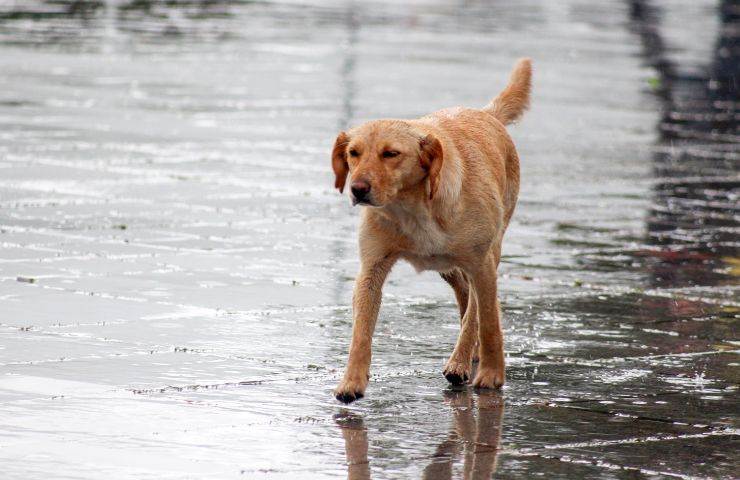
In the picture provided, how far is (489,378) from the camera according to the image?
826cm

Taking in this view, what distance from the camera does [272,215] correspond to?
13.5 meters

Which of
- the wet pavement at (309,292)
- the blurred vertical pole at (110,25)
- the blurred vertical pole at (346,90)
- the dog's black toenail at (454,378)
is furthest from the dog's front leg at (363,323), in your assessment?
the blurred vertical pole at (110,25)

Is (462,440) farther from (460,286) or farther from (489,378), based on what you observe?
(460,286)

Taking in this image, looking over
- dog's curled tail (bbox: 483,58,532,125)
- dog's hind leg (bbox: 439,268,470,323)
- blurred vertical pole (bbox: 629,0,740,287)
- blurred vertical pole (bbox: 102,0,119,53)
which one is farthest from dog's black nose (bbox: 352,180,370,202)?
blurred vertical pole (bbox: 102,0,119,53)

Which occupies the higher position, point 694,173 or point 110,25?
point 694,173

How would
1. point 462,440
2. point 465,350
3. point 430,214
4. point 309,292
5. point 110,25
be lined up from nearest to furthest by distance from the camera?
point 462,440 < point 430,214 < point 465,350 < point 309,292 < point 110,25

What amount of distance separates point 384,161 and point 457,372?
1249 mm

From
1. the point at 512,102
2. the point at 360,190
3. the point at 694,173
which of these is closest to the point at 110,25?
the point at 694,173

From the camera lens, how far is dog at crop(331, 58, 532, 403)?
25.0 feet

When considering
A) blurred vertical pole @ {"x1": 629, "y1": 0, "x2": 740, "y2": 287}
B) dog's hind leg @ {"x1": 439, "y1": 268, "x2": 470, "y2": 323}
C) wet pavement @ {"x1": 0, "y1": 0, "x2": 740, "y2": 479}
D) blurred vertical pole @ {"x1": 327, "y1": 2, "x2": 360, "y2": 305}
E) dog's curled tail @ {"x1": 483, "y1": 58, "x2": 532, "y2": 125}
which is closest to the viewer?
wet pavement @ {"x1": 0, "y1": 0, "x2": 740, "y2": 479}

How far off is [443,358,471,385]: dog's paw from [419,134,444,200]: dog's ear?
100 cm

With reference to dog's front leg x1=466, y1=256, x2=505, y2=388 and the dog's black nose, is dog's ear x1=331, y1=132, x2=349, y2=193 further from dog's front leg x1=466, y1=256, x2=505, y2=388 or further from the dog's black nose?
dog's front leg x1=466, y1=256, x2=505, y2=388

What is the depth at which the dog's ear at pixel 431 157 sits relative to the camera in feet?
25.3

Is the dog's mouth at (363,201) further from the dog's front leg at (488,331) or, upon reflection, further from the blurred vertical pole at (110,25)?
the blurred vertical pole at (110,25)
